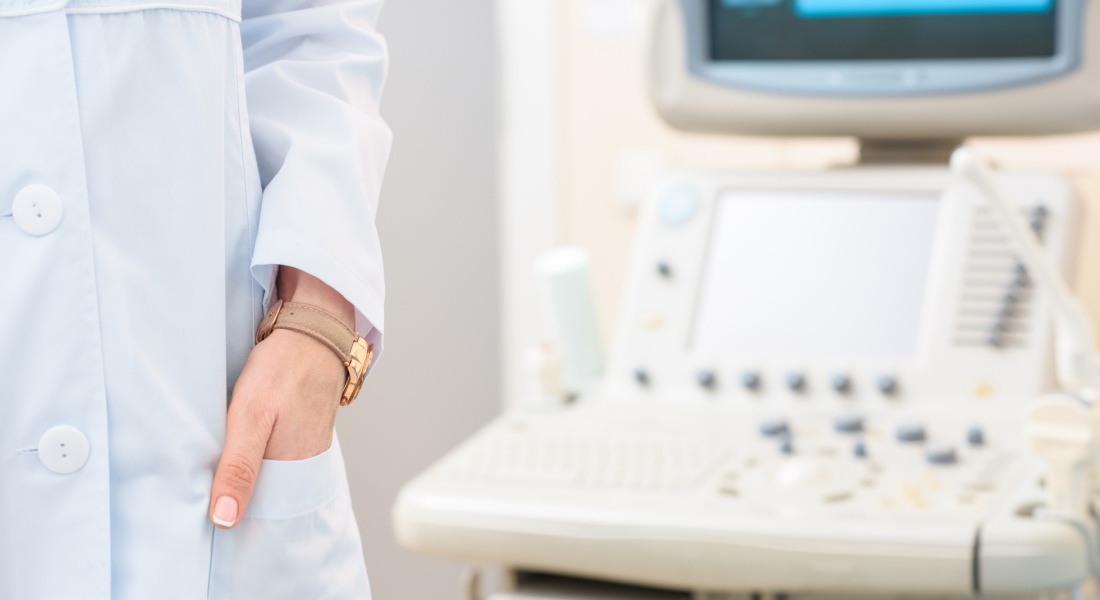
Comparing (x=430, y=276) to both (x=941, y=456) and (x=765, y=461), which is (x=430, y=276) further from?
(x=941, y=456)

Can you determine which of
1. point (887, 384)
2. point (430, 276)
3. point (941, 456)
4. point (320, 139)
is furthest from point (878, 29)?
point (320, 139)

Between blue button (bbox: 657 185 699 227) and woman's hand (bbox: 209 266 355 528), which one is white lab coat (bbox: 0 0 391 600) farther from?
blue button (bbox: 657 185 699 227)

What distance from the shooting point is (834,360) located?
1.27m

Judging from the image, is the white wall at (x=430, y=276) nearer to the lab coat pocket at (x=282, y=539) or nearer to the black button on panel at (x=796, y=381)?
the black button on panel at (x=796, y=381)

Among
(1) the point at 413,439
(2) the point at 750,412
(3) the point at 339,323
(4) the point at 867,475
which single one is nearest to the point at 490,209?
(1) the point at 413,439

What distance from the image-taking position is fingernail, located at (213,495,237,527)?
52 cm

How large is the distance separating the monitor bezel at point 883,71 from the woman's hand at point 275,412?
3.07 ft

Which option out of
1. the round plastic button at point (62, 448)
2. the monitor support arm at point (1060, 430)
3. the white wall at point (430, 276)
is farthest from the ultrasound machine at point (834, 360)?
the round plastic button at point (62, 448)

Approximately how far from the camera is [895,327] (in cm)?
127

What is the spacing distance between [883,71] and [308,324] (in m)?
0.98

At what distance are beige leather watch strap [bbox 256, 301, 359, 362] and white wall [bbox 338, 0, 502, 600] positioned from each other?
23.6 inches

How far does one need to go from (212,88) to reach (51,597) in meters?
0.26

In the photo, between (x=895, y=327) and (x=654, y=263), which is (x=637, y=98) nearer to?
(x=654, y=263)

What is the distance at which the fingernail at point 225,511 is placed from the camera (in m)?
0.52
